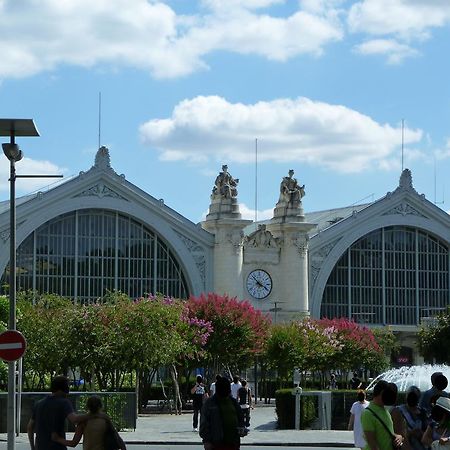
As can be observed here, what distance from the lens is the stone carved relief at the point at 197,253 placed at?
86.0m

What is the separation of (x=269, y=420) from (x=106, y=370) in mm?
11501

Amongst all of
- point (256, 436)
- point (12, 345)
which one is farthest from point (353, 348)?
point (12, 345)

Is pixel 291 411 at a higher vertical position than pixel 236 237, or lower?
lower

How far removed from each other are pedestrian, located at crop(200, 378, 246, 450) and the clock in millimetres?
70613

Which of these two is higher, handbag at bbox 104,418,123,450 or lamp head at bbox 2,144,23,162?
lamp head at bbox 2,144,23,162

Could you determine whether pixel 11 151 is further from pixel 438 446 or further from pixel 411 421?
pixel 438 446

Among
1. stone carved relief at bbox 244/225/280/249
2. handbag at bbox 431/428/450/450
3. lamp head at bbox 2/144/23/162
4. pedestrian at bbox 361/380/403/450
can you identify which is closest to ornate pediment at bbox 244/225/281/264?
stone carved relief at bbox 244/225/280/249

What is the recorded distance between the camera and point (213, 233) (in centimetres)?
8681

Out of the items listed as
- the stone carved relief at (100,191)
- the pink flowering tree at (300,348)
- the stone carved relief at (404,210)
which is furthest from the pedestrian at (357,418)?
the stone carved relief at (404,210)

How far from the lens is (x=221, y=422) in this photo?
56.9 feet

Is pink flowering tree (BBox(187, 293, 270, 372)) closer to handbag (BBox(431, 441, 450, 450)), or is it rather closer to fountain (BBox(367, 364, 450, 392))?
fountain (BBox(367, 364, 450, 392))

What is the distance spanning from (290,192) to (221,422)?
72769 millimetres

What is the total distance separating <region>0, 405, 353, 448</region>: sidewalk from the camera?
35.0 meters

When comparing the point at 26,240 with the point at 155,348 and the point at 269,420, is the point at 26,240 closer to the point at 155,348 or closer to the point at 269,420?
the point at 155,348
